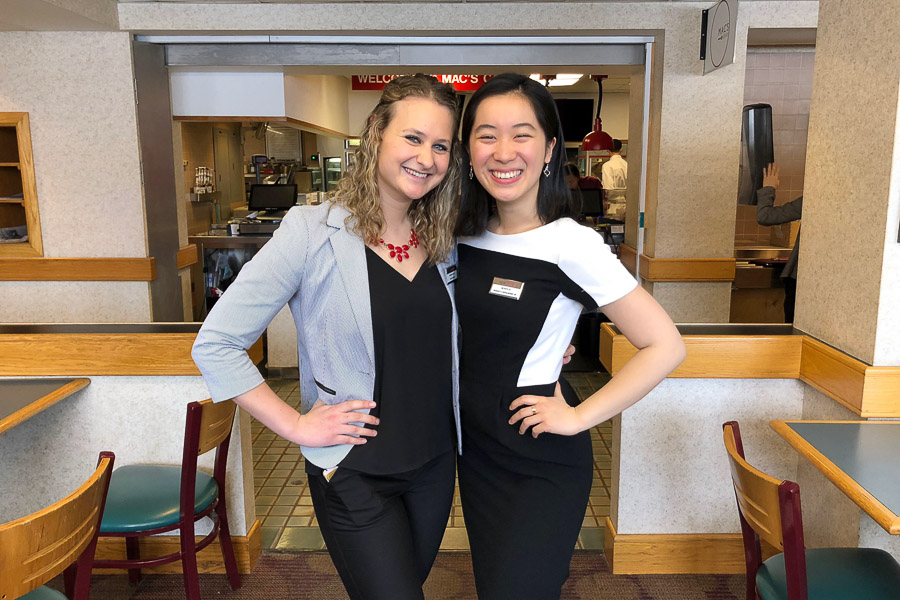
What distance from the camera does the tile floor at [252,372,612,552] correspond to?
127 inches

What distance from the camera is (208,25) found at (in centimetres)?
450

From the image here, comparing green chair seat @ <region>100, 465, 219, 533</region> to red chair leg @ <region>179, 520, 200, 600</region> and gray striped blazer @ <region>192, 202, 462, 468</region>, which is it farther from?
gray striped blazer @ <region>192, 202, 462, 468</region>

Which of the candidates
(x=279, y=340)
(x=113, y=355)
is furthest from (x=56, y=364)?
(x=279, y=340)

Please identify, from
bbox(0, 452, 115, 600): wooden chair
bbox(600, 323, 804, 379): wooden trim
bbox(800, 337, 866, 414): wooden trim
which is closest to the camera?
bbox(0, 452, 115, 600): wooden chair

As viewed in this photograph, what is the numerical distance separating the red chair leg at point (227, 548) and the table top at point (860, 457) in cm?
201

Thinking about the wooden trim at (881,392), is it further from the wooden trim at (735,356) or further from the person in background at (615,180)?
the person in background at (615,180)

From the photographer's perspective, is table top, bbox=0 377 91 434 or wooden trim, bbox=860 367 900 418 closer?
wooden trim, bbox=860 367 900 418

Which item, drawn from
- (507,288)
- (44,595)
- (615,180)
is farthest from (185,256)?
(615,180)

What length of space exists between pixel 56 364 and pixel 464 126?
1.97 meters

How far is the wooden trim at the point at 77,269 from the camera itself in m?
4.82

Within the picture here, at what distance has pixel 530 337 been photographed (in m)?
1.67

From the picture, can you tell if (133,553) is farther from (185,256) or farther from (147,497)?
(185,256)

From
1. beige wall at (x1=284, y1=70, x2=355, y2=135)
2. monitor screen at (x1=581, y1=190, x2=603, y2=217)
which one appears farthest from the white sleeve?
monitor screen at (x1=581, y1=190, x2=603, y2=217)

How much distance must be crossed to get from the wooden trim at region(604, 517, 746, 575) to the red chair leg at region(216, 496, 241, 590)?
61.3 inches
